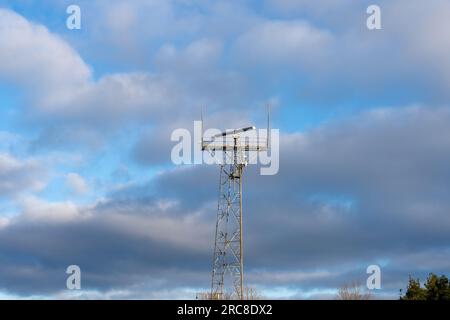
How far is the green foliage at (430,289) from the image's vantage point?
10912cm

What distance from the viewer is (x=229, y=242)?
9338 centimetres

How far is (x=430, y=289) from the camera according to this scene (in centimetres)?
11100

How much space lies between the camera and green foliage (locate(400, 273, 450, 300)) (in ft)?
358
